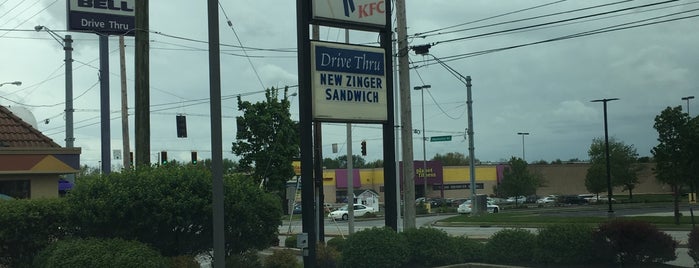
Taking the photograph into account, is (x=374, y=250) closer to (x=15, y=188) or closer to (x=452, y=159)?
(x=15, y=188)

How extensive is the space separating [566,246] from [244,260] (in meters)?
6.85

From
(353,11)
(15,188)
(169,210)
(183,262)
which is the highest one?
(353,11)

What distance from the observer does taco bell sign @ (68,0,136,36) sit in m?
24.9

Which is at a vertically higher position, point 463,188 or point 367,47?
point 367,47

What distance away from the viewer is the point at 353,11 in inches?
567

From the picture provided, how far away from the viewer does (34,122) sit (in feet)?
101

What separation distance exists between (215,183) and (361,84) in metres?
6.21

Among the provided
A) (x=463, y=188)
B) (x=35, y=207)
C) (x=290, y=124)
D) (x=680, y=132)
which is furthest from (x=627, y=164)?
(x=35, y=207)

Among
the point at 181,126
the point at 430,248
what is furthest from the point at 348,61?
the point at 181,126

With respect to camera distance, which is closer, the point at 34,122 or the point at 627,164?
the point at 34,122

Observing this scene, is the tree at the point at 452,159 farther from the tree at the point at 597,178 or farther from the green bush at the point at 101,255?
the green bush at the point at 101,255

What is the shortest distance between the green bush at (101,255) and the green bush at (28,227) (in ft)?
2.14

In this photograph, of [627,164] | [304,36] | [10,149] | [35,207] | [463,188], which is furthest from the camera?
[463,188]

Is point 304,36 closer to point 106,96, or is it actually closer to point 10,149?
point 10,149
